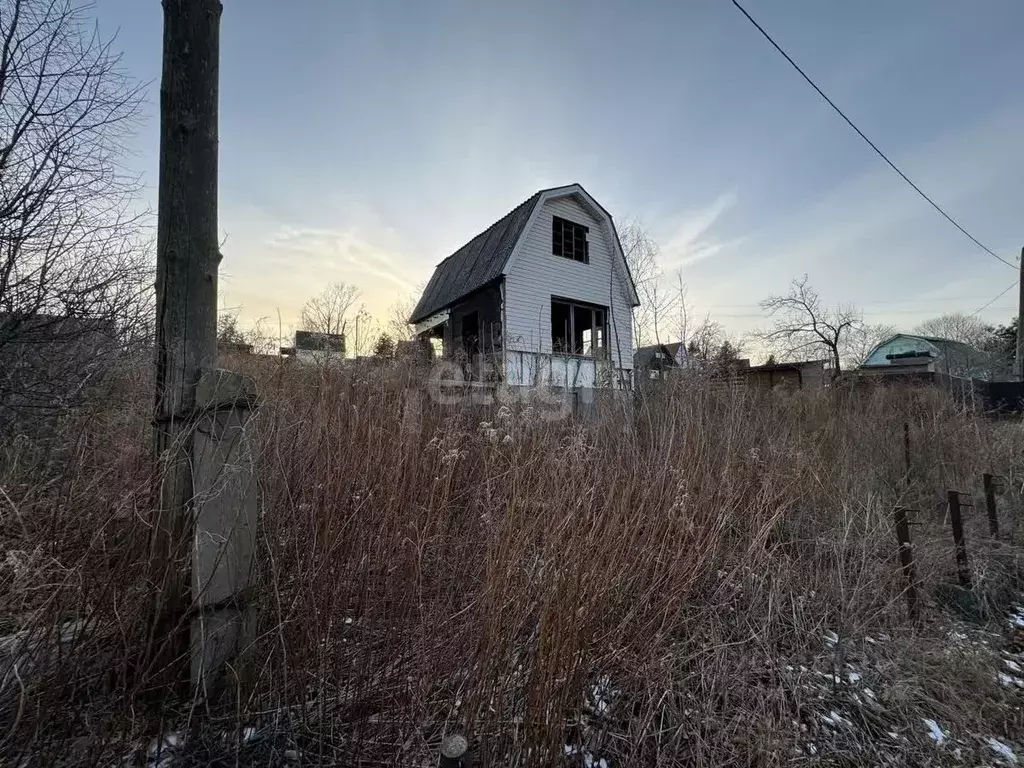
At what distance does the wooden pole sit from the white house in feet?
25.7

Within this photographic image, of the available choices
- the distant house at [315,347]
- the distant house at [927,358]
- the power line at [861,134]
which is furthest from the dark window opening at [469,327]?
the distant house at [927,358]

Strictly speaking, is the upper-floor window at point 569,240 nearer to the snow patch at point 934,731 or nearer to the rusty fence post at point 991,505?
the rusty fence post at point 991,505

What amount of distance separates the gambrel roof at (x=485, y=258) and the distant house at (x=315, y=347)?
231 inches

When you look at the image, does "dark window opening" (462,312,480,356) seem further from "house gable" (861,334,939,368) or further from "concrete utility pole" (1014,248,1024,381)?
"house gable" (861,334,939,368)

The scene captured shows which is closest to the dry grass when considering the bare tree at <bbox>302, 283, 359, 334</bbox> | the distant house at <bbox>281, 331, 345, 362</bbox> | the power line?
the distant house at <bbox>281, 331, 345, 362</bbox>

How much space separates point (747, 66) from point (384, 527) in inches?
262

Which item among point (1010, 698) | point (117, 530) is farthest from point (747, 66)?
point (117, 530)

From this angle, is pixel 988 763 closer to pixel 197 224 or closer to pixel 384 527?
pixel 384 527

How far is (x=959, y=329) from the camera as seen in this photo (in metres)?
31.5

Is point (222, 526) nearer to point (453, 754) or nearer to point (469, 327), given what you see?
point (453, 754)

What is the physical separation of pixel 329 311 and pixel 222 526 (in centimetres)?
461

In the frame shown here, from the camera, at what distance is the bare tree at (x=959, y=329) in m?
26.8

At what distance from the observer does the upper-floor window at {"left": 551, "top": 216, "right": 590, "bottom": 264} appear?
38.1ft

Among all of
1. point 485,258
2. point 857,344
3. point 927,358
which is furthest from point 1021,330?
point 485,258
